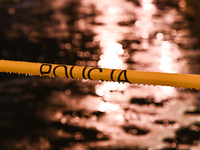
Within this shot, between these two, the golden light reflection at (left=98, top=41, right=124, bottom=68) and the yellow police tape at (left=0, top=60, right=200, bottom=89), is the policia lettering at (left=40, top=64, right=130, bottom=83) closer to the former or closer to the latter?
the yellow police tape at (left=0, top=60, right=200, bottom=89)

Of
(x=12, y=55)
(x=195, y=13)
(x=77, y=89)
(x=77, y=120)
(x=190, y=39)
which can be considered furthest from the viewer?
(x=195, y=13)

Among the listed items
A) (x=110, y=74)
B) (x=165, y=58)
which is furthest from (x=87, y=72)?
(x=165, y=58)

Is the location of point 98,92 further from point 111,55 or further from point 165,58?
point 165,58

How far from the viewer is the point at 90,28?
888 centimetres

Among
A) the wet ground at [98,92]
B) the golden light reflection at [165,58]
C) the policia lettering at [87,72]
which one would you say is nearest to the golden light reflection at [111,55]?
the wet ground at [98,92]

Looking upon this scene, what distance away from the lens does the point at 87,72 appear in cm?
220

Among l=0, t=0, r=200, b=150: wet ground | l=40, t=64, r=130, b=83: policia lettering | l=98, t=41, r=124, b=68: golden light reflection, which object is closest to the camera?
l=40, t=64, r=130, b=83: policia lettering

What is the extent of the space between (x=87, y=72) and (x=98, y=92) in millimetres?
2867

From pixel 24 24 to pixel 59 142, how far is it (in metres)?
6.71

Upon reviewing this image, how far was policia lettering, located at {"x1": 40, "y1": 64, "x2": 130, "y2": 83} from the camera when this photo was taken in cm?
212

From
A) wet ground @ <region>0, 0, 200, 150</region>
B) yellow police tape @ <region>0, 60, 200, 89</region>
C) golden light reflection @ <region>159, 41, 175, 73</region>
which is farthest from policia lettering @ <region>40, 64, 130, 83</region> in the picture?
golden light reflection @ <region>159, 41, 175, 73</region>

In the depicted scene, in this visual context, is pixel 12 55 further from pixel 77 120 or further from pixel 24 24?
pixel 77 120

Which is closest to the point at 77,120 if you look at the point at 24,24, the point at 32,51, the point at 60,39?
the point at 32,51

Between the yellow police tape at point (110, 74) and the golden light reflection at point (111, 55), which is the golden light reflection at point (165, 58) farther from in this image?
the yellow police tape at point (110, 74)
